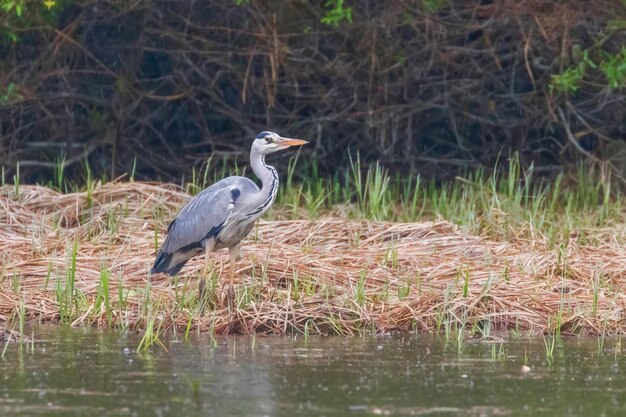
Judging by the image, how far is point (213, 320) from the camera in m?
7.43

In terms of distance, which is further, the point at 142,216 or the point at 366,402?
the point at 142,216

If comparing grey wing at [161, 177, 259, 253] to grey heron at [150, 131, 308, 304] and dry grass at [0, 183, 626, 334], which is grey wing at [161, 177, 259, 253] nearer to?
grey heron at [150, 131, 308, 304]

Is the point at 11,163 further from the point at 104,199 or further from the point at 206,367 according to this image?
the point at 206,367

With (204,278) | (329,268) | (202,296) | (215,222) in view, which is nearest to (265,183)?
(215,222)

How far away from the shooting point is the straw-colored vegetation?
7.60 metres

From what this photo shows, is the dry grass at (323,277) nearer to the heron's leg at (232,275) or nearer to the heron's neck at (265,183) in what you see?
the heron's leg at (232,275)

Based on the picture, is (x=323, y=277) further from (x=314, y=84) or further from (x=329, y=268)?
(x=314, y=84)

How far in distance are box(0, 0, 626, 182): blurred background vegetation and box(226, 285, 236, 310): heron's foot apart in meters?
4.80

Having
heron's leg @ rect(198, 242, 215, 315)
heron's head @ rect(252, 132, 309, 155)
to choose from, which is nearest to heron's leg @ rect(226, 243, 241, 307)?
heron's leg @ rect(198, 242, 215, 315)

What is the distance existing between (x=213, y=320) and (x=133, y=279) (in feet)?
4.43

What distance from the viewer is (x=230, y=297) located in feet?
25.4

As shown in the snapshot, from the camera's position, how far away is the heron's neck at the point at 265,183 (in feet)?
28.6

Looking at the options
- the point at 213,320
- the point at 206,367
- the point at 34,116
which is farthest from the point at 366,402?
the point at 34,116

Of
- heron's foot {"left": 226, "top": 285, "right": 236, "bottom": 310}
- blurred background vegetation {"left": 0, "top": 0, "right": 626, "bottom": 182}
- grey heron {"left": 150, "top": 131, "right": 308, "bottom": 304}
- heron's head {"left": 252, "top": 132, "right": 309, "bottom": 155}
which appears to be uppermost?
blurred background vegetation {"left": 0, "top": 0, "right": 626, "bottom": 182}
